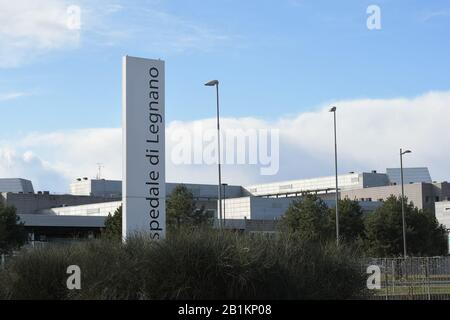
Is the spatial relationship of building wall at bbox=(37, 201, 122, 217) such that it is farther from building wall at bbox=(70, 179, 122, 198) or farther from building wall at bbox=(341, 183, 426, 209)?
building wall at bbox=(341, 183, 426, 209)

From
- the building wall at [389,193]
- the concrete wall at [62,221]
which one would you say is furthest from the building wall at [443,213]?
the concrete wall at [62,221]

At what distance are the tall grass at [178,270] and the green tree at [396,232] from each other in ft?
133

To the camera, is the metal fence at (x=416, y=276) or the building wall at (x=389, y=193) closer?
the metal fence at (x=416, y=276)

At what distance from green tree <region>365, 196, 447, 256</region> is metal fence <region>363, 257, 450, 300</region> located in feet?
82.4

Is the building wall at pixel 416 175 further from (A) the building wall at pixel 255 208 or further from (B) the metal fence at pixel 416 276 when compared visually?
(B) the metal fence at pixel 416 276

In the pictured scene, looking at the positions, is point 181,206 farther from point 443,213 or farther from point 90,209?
point 443,213

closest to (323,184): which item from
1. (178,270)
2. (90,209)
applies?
(90,209)

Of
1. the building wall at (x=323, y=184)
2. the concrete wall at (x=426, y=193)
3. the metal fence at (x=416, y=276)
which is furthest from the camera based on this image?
the building wall at (x=323, y=184)

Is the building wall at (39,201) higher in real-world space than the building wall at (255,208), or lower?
higher

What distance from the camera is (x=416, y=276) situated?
1195 inches

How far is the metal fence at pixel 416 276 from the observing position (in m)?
29.0

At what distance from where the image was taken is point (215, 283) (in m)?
15.9

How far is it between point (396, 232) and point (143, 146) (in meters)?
38.3
